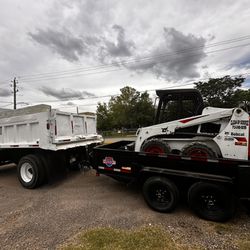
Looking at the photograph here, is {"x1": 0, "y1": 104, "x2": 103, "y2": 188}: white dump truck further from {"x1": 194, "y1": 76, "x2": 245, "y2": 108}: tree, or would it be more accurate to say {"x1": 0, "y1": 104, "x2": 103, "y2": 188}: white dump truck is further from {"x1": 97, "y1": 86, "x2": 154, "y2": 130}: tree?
{"x1": 194, "y1": 76, "x2": 245, "y2": 108}: tree

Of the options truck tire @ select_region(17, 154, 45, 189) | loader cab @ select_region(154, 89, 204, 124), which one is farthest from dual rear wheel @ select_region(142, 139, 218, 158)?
truck tire @ select_region(17, 154, 45, 189)

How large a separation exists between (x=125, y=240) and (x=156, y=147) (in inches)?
85.3

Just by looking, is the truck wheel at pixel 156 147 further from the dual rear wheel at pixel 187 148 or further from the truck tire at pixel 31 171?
the truck tire at pixel 31 171

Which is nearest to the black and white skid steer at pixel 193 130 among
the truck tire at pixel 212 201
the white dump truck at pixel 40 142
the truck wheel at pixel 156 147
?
the truck wheel at pixel 156 147

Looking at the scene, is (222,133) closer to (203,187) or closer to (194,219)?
(203,187)

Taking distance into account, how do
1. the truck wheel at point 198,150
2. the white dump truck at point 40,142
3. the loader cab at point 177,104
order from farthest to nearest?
the white dump truck at point 40,142 < the loader cab at point 177,104 < the truck wheel at point 198,150

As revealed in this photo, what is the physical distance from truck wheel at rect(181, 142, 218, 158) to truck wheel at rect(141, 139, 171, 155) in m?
A: 0.39

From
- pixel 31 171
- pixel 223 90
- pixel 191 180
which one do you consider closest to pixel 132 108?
pixel 223 90

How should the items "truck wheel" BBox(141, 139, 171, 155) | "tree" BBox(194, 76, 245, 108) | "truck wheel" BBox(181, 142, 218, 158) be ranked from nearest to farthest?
"truck wheel" BBox(181, 142, 218, 158) → "truck wheel" BBox(141, 139, 171, 155) → "tree" BBox(194, 76, 245, 108)

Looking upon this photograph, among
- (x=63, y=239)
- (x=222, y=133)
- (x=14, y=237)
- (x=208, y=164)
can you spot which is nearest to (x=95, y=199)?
(x=63, y=239)

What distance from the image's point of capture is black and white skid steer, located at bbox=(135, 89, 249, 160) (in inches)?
139

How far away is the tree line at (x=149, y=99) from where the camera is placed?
1356 inches

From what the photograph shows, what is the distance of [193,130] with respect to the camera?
418cm

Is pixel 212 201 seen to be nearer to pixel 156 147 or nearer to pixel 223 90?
pixel 156 147
